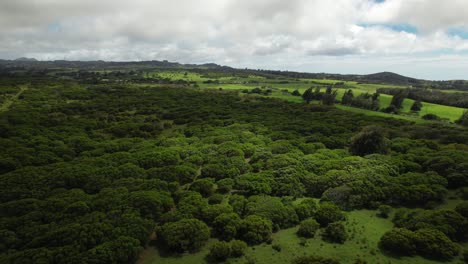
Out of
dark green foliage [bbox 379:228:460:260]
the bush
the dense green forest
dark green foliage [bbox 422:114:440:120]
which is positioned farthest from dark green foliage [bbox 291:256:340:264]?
dark green foliage [bbox 422:114:440:120]

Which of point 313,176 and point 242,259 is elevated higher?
point 313,176

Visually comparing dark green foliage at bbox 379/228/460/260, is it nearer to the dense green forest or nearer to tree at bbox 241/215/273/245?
the dense green forest

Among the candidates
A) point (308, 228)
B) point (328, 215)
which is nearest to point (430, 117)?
point (328, 215)

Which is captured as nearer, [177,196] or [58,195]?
[58,195]

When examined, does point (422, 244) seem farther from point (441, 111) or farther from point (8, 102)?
point (8, 102)

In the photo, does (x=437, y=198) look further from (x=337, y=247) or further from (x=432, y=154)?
(x=337, y=247)

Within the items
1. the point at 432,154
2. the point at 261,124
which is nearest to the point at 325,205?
the point at 432,154
